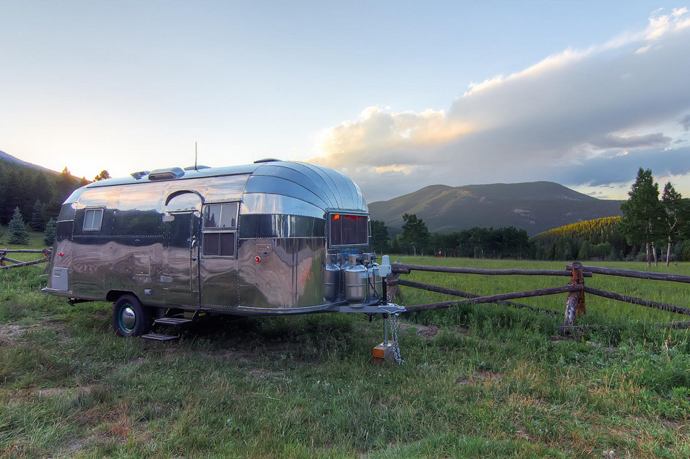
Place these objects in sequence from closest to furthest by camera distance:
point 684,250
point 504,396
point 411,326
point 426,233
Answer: point 504,396 < point 411,326 < point 684,250 < point 426,233

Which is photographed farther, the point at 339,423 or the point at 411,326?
the point at 411,326

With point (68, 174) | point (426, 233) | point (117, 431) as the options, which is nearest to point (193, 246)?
point (117, 431)

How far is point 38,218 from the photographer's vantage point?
6806 cm

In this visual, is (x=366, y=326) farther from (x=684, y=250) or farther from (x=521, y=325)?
(x=684, y=250)

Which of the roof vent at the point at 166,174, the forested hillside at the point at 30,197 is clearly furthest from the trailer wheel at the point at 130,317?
the forested hillside at the point at 30,197

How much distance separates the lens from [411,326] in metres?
8.96

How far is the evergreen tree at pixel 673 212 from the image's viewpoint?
1898 inches

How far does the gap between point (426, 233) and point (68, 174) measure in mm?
70935

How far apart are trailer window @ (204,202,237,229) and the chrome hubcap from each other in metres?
2.68

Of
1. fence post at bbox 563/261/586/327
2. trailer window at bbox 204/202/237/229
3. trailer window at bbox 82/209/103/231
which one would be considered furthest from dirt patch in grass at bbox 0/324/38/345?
fence post at bbox 563/261/586/327

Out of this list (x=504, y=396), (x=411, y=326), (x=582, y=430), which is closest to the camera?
(x=582, y=430)

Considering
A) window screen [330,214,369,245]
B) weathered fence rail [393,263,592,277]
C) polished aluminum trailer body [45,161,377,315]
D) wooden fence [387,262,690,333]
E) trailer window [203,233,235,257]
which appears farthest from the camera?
weathered fence rail [393,263,592,277]

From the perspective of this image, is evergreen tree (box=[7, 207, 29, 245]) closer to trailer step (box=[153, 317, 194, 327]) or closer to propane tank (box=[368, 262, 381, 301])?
trailer step (box=[153, 317, 194, 327])

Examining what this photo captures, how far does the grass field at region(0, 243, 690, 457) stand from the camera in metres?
4.07
